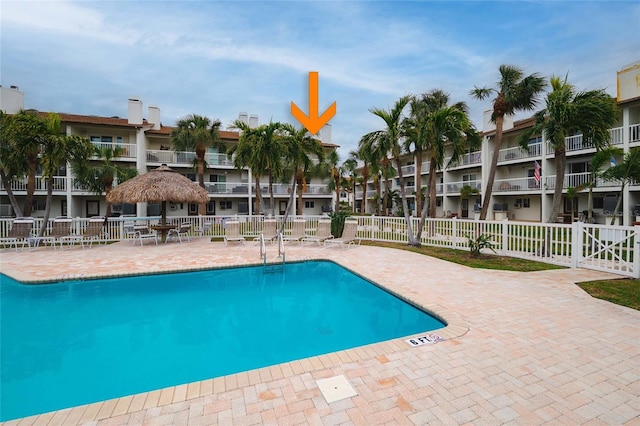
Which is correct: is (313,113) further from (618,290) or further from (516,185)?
(516,185)

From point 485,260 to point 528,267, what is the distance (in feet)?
4.30

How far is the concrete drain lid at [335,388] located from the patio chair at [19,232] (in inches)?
577

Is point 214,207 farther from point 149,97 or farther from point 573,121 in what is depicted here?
point 573,121

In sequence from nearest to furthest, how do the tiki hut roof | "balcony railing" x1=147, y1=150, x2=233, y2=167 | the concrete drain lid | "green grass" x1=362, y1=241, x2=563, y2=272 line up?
the concrete drain lid < "green grass" x1=362, y1=241, x2=563, y2=272 < the tiki hut roof < "balcony railing" x1=147, y1=150, x2=233, y2=167

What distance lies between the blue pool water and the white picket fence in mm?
5707

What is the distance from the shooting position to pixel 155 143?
26500 mm

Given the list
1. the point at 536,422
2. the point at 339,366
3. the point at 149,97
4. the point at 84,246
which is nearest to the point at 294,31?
the point at 339,366

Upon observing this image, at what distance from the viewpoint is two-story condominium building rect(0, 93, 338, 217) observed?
73.7ft

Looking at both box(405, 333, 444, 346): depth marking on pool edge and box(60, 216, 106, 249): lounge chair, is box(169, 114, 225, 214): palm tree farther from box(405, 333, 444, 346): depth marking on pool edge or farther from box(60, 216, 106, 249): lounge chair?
box(405, 333, 444, 346): depth marking on pool edge

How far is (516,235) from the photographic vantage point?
972 centimetres

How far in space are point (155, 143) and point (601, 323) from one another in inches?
1185

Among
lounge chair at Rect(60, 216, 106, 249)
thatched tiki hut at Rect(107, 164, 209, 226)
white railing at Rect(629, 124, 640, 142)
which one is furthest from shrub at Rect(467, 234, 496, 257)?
white railing at Rect(629, 124, 640, 142)

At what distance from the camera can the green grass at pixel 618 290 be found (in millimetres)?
5358

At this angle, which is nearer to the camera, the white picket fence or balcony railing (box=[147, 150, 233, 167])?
the white picket fence
